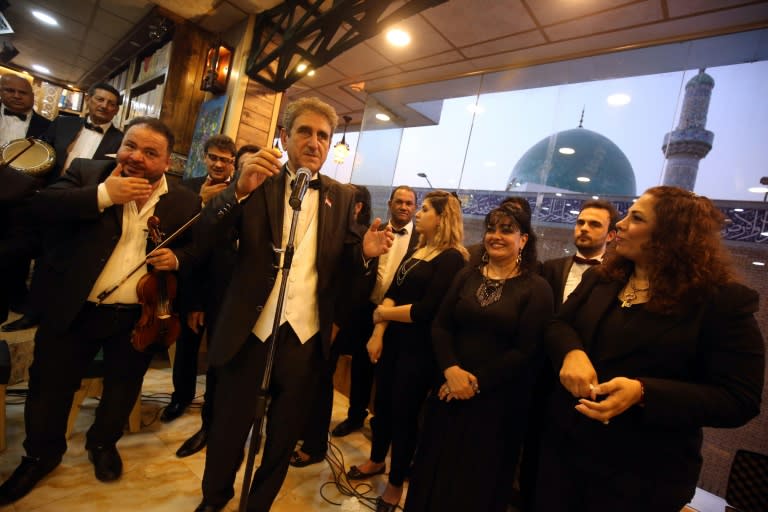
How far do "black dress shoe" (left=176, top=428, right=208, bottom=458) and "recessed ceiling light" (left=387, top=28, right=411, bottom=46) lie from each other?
4521 mm

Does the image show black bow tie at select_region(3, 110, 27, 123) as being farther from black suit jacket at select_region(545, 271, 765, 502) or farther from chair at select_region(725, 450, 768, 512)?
chair at select_region(725, 450, 768, 512)

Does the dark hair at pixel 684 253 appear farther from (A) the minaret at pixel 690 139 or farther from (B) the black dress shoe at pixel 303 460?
(A) the minaret at pixel 690 139

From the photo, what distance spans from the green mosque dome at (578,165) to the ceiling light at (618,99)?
1.47 feet

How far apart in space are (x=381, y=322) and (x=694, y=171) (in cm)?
320

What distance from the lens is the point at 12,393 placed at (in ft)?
8.57

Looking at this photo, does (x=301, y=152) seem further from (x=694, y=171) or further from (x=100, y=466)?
(x=694, y=171)

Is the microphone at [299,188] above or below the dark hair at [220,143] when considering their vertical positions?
below

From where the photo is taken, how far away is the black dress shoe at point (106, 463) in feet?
6.47

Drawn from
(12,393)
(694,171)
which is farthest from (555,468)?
(12,393)

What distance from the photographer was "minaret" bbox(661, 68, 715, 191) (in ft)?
11.1

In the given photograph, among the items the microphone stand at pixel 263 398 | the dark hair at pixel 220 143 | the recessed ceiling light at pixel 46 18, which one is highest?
the recessed ceiling light at pixel 46 18

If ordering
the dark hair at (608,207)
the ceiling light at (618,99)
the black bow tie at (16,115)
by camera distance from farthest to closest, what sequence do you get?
the ceiling light at (618,99) → the black bow tie at (16,115) → the dark hair at (608,207)

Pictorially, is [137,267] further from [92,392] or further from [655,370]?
[655,370]

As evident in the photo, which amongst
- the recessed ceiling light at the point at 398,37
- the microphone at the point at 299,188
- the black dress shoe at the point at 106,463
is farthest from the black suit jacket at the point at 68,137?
the recessed ceiling light at the point at 398,37
